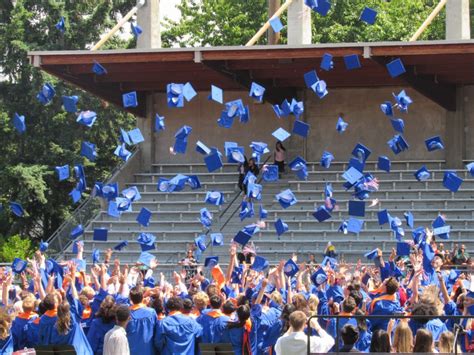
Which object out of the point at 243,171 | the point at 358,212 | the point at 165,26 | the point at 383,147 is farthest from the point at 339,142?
the point at 165,26

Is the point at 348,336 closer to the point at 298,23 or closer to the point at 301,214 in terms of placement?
the point at 301,214

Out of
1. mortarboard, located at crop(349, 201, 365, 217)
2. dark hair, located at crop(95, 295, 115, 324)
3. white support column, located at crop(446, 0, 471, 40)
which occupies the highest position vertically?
white support column, located at crop(446, 0, 471, 40)

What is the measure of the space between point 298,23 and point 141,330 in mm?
16777

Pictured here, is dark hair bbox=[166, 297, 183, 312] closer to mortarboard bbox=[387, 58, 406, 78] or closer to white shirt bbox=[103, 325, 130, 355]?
white shirt bbox=[103, 325, 130, 355]

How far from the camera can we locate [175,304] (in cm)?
1378

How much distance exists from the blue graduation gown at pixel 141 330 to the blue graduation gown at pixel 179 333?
11 centimetres

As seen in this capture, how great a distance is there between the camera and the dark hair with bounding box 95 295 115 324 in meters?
13.4

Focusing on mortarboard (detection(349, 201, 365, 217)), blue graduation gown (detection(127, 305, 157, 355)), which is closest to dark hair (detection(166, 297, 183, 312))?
blue graduation gown (detection(127, 305, 157, 355))

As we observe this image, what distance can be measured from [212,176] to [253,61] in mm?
3658

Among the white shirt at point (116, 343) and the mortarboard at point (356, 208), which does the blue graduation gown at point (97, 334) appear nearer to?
the white shirt at point (116, 343)

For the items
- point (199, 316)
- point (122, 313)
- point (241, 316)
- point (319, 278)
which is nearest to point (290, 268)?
point (319, 278)

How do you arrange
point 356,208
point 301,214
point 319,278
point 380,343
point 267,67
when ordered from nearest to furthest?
1. point 380,343
2. point 319,278
3. point 356,208
4. point 301,214
5. point 267,67

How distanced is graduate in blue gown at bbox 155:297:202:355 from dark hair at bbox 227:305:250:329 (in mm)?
397

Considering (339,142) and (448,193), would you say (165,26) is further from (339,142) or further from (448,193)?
(448,193)
